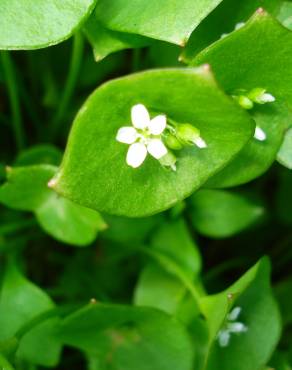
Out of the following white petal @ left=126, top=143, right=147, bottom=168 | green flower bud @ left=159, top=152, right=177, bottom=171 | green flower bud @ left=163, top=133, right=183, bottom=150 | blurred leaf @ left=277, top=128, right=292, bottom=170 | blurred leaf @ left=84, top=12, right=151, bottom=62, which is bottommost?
blurred leaf @ left=277, top=128, right=292, bottom=170

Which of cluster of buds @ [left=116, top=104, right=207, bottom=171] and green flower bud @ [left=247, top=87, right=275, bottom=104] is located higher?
green flower bud @ [left=247, top=87, right=275, bottom=104]

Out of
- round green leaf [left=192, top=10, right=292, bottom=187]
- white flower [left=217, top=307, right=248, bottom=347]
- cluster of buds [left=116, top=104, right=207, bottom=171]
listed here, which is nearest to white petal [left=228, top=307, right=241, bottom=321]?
white flower [left=217, top=307, right=248, bottom=347]

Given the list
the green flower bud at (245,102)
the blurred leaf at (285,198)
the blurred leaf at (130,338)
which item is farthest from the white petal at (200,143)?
the blurred leaf at (285,198)

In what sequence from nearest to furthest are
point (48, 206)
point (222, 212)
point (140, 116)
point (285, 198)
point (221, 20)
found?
point (140, 116), point (221, 20), point (48, 206), point (222, 212), point (285, 198)

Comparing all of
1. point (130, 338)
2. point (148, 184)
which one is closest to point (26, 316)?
point (130, 338)

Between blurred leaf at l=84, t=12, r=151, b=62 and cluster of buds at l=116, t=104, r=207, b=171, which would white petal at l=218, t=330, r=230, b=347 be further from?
blurred leaf at l=84, t=12, r=151, b=62

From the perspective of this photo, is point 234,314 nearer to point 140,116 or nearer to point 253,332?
point 253,332

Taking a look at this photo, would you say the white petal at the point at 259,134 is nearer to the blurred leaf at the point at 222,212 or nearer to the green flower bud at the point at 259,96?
the green flower bud at the point at 259,96
